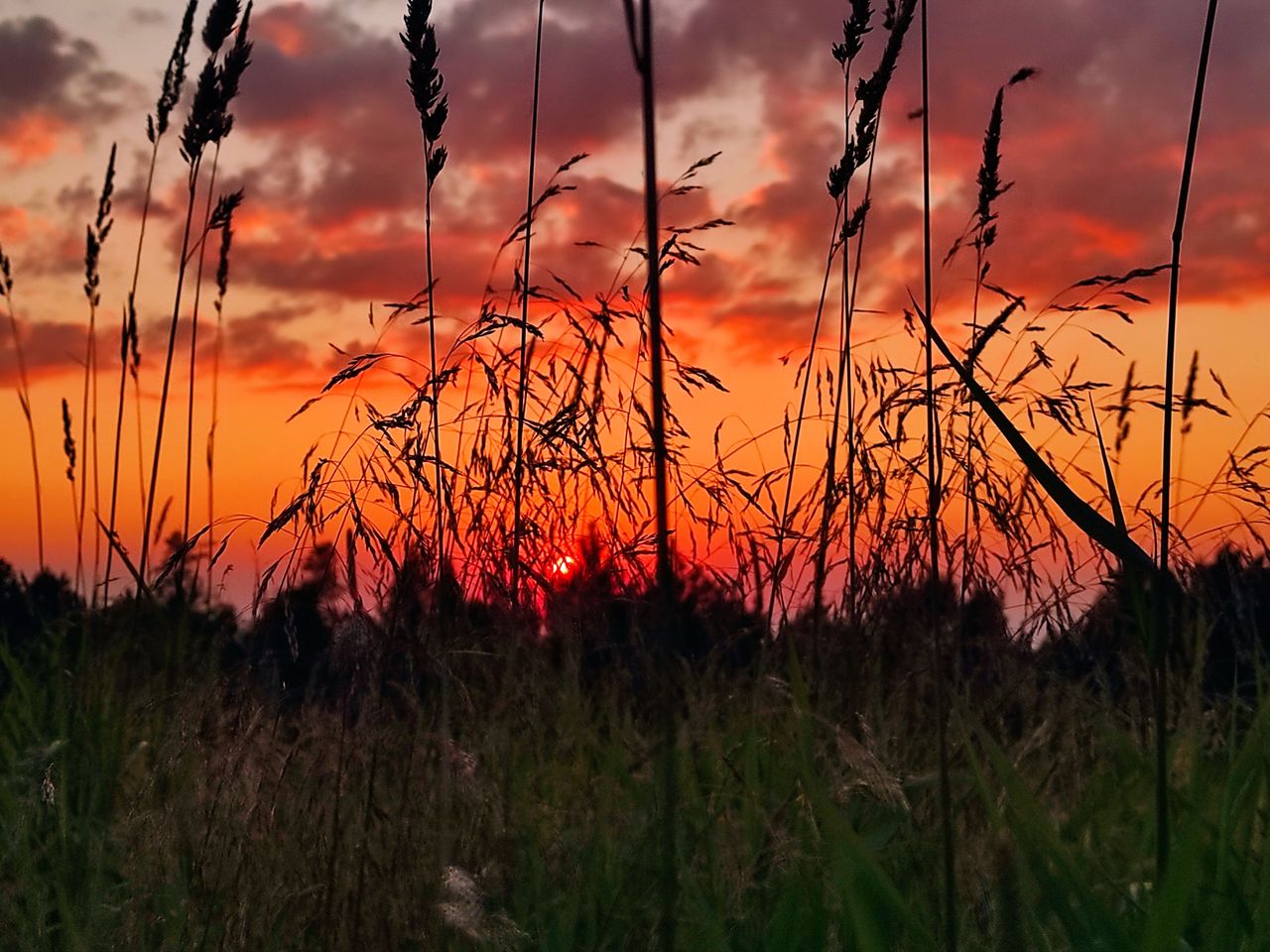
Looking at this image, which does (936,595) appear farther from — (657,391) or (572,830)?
(572,830)

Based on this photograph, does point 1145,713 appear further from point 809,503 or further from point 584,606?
point 584,606

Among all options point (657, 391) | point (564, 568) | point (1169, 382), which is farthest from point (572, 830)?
point (657, 391)

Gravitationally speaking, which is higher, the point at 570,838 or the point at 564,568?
the point at 564,568

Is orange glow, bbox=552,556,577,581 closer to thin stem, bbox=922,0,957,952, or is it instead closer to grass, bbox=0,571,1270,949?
grass, bbox=0,571,1270,949

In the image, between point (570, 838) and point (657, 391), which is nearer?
point (657, 391)

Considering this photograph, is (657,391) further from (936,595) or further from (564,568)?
(564,568)

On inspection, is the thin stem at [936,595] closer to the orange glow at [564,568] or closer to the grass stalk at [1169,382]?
the grass stalk at [1169,382]

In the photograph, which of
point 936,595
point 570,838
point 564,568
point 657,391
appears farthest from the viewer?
point 564,568

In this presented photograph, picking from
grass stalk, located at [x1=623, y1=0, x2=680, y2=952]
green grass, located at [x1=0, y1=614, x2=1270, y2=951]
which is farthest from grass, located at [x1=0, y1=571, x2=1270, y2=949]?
grass stalk, located at [x1=623, y1=0, x2=680, y2=952]

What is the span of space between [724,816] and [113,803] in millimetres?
1253

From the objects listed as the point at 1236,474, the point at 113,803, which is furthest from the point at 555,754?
the point at 1236,474

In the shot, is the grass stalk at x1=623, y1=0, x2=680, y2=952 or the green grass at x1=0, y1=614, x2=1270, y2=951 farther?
the green grass at x1=0, y1=614, x2=1270, y2=951

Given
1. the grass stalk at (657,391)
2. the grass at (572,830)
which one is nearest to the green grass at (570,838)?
the grass at (572,830)

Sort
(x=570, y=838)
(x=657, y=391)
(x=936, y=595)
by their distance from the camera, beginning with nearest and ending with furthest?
1. (x=657, y=391)
2. (x=936, y=595)
3. (x=570, y=838)
